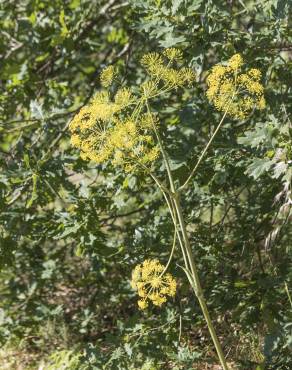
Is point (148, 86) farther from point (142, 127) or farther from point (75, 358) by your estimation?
point (75, 358)

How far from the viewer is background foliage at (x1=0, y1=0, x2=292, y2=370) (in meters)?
3.41

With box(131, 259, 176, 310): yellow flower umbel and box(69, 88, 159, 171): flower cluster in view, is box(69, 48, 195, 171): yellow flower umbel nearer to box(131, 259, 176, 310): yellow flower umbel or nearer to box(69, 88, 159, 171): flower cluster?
box(69, 88, 159, 171): flower cluster

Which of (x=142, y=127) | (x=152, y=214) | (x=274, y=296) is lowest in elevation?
(x=274, y=296)

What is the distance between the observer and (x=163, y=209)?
4852mm

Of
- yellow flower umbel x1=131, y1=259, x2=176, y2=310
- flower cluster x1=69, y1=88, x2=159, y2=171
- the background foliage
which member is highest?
the background foliage

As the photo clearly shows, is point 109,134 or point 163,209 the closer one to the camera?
point 109,134

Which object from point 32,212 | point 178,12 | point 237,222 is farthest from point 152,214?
point 178,12

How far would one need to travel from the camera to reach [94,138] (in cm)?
252

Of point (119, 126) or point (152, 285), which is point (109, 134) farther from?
point (152, 285)

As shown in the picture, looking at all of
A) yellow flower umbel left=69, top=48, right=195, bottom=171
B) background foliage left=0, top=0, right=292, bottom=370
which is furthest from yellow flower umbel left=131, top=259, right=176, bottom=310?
background foliage left=0, top=0, right=292, bottom=370

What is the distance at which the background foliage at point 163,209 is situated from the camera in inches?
134

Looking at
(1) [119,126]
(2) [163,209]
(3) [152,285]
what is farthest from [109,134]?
(2) [163,209]

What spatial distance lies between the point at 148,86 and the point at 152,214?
1.85 m

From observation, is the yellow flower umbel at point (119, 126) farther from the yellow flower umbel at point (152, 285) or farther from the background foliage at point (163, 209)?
the background foliage at point (163, 209)
